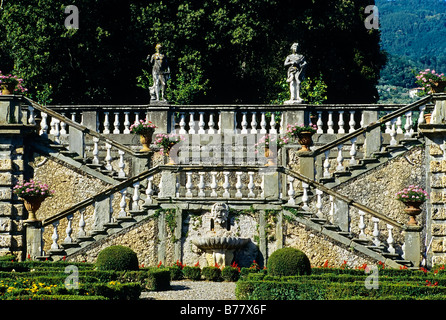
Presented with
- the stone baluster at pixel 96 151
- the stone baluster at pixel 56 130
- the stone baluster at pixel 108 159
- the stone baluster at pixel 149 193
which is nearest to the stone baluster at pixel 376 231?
the stone baluster at pixel 149 193

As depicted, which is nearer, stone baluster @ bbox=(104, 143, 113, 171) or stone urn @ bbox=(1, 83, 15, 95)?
stone urn @ bbox=(1, 83, 15, 95)

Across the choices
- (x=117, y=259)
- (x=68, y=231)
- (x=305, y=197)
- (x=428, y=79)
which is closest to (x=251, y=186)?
(x=305, y=197)

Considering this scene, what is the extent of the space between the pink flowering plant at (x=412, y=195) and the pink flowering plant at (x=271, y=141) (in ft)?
10.5

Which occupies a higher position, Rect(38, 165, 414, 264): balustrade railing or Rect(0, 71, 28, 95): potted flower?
Rect(0, 71, 28, 95): potted flower

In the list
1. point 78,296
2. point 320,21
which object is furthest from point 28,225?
point 320,21

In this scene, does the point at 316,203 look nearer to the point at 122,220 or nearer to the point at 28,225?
the point at 122,220

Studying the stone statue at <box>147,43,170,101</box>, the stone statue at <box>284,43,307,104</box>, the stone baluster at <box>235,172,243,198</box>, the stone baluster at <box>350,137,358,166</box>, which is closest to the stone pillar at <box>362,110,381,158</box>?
the stone baluster at <box>350,137,358,166</box>

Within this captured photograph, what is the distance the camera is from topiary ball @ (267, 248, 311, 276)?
1745 cm

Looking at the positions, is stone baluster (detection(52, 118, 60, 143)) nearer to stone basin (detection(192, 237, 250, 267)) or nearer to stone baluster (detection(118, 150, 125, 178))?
stone baluster (detection(118, 150, 125, 178))

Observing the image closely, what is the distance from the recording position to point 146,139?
2161 cm

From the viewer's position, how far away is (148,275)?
17344 mm

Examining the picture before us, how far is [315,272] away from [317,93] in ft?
35.7

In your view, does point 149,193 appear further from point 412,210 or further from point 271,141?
point 412,210

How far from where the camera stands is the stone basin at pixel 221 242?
19000 mm
